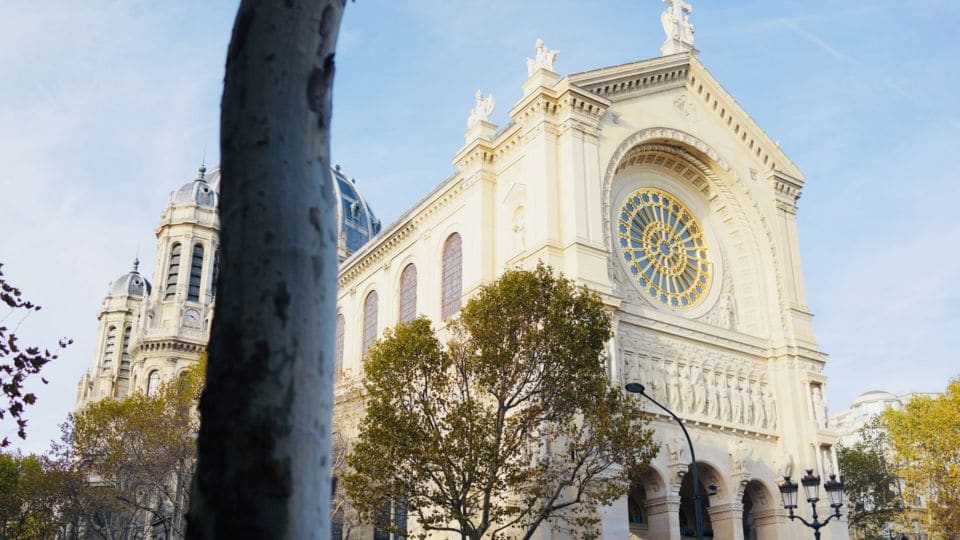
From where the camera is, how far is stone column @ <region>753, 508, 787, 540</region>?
1272 inches

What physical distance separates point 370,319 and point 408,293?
447 cm

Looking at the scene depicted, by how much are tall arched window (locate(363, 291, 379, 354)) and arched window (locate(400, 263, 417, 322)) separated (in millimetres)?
2923

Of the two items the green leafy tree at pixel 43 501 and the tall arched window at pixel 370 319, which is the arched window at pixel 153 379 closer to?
the green leafy tree at pixel 43 501

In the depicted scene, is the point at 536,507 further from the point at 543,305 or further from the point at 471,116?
the point at 471,116

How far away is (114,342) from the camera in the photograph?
74188mm

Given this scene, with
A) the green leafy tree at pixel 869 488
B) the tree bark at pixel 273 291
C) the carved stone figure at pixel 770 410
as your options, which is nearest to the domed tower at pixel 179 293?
the carved stone figure at pixel 770 410

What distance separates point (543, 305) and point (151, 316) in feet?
137

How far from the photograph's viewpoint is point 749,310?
36438mm

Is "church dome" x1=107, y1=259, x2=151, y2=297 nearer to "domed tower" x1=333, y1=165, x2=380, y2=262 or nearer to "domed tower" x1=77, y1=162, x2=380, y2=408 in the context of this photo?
"domed tower" x1=77, y1=162, x2=380, y2=408

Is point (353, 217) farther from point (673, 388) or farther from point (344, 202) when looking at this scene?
point (673, 388)

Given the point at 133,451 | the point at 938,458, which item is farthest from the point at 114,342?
the point at 938,458

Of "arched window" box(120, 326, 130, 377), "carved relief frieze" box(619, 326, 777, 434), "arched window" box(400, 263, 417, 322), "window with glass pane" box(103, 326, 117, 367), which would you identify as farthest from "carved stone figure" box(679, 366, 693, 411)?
"window with glass pane" box(103, 326, 117, 367)

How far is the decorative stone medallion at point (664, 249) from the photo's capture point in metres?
33.9

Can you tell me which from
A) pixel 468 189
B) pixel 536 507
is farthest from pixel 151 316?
pixel 536 507
